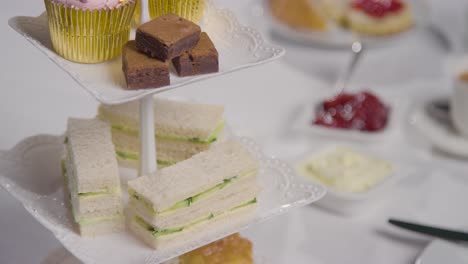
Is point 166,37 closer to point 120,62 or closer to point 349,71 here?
point 120,62

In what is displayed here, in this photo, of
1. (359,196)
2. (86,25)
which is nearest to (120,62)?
(86,25)

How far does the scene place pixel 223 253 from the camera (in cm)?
148

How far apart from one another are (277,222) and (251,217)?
412 mm

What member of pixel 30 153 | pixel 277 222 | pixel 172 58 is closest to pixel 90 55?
pixel 172 58

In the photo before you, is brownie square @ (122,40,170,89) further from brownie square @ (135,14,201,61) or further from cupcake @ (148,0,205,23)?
cupcake @ (148,0,205,23)

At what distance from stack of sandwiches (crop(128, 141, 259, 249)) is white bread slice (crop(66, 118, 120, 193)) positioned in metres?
0.05

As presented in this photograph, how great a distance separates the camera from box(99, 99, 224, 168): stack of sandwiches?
5.02 ft

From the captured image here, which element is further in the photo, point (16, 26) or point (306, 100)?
point (306, 100)

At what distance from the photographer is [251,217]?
1425 millimetres

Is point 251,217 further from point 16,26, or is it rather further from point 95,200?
point 16,26

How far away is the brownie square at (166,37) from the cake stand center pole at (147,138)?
0.17 meters

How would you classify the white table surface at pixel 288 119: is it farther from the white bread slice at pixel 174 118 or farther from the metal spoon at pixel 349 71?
the white bread slice at pixel 174 118

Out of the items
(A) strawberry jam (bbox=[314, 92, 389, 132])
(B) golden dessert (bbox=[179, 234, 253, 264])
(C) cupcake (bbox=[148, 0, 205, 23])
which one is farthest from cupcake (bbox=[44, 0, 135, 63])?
(A) strawberry jam (bbox=[314, 92, 389, 132])

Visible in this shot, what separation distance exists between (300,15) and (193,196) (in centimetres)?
147
